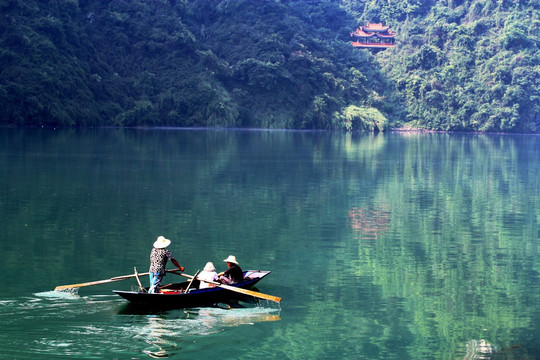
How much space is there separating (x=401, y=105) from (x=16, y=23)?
5734 cm

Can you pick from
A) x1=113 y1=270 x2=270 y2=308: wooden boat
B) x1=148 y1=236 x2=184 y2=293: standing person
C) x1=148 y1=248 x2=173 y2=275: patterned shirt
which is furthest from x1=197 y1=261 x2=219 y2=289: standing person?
x1=148 y1=248 x2=173 y2=275: patterned shirt

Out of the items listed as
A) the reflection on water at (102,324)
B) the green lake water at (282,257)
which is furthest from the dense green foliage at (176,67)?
the reflection on water at (102,324)

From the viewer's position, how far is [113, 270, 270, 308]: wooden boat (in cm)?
1303

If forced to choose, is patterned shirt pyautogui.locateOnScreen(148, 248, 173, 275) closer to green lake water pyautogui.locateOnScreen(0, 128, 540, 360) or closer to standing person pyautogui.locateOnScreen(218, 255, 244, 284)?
green lake water pyautogui.locateOnScreen(0, 128, 540, 360)

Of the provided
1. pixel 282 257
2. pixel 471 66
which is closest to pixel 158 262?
pixel 282 257

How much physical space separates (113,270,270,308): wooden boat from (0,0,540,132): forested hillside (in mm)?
57446

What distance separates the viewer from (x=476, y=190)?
106 ft

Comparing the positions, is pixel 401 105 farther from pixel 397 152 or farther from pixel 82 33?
pixel 397 152

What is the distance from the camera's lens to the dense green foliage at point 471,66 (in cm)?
10669

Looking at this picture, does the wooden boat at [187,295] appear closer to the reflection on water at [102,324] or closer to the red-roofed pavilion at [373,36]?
the reflection on water at [102,324]

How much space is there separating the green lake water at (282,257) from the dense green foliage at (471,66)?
7264cm

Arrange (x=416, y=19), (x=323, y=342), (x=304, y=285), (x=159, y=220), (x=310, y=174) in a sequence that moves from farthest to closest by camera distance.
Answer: (x=416, y=19) < (x=310, y=174) < (x=159, y=220) < (x=304, y=285) < (x=323, y=342)

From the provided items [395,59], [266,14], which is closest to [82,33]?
[266,14]

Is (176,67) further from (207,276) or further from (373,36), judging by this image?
(207,276)
